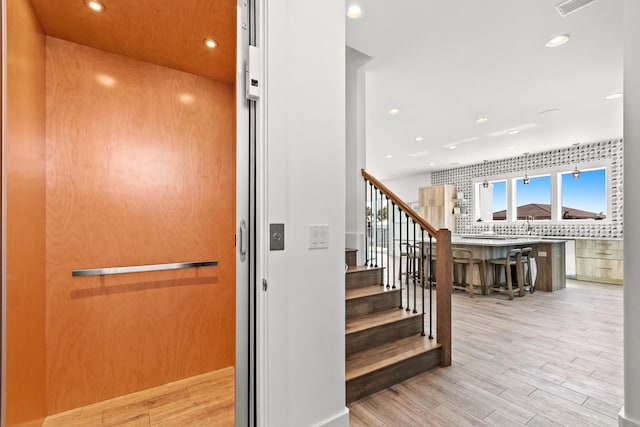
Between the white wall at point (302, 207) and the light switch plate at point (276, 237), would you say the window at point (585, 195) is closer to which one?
the white wall at point (302, 207)

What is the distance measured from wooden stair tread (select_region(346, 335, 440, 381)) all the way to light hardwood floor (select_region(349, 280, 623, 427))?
0.18m

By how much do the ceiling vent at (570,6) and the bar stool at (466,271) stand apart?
A: 338 cm

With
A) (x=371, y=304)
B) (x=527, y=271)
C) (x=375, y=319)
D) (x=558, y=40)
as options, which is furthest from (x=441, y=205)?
(x=375, y=319)

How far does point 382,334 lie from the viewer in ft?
7.72

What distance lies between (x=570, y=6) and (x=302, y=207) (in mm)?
2771

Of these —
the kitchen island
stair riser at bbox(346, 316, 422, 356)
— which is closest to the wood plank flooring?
stair riser at bbox(346, 316, 422, 356)

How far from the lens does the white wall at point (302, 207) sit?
4.29 ft

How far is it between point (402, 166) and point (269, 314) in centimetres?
839

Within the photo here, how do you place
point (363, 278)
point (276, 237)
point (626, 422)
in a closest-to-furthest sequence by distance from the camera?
point (276, 237) → point (626, 422) → point (363, 278)

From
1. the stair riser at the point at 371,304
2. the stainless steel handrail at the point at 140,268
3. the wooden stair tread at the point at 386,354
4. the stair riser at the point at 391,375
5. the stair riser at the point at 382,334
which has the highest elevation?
the stainless steel handrail at the point at 140,268

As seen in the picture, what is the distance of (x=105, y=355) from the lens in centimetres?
189

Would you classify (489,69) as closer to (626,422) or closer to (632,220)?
(632,220)

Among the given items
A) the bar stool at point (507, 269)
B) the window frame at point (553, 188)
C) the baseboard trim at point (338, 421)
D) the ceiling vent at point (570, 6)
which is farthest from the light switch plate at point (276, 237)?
the window frame at point (553, 188)

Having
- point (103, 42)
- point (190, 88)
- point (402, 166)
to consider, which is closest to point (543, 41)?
point (190, 88)
